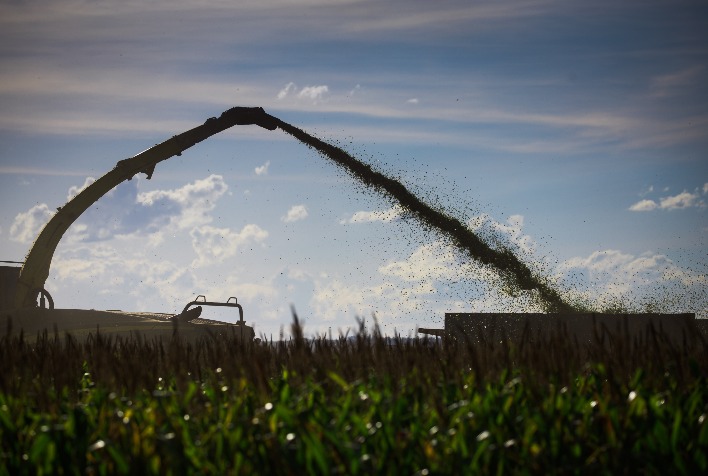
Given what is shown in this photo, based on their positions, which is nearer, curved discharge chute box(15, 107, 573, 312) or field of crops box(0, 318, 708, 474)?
field of crops box(0, 318, 708, 474)

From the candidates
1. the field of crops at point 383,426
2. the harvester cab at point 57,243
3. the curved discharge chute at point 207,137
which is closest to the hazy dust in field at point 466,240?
the curved discharge chute at point 207,137

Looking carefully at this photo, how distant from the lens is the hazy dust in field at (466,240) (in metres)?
18.2

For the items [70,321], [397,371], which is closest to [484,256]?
[70,321]

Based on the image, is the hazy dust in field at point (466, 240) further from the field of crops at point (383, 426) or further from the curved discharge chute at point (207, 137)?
the field of crops at point (383, 426)

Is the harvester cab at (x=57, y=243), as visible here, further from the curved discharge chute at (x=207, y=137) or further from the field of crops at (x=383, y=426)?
the field of crops at (x=383, y=426)

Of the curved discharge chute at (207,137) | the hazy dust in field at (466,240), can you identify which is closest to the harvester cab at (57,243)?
the curved discharge chute at (207,137)

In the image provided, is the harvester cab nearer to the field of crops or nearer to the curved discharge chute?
the curved discharge chute

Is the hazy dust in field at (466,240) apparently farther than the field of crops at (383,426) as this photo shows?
Yes

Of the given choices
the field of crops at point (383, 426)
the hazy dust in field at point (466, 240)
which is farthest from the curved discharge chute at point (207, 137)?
the field of crops at point (383, 426)

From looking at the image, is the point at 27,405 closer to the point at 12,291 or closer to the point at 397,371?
the point at 397,371

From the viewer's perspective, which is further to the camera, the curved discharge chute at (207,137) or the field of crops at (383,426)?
the curved discharge chute at (207,137)

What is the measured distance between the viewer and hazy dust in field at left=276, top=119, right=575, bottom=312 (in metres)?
18.2

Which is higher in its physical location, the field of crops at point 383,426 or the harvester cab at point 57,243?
the harvester cab at point 57,243

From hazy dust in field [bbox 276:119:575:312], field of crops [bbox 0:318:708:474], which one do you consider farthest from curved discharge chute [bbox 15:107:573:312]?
field of crops [bbox 0:318:708:474]
